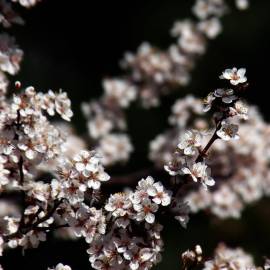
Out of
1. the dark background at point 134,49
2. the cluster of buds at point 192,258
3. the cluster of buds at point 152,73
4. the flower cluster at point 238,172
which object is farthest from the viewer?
the dark background at point 134,49

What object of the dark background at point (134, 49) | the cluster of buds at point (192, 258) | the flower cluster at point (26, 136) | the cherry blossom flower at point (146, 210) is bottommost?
the cluster of buds at point (192, 258)

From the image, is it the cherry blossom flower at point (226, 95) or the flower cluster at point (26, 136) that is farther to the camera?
the flower cluster at point (26, 136)

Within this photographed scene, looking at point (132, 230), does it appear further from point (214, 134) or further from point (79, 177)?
point (214, 134)

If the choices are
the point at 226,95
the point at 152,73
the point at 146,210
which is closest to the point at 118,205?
the point at 146,210

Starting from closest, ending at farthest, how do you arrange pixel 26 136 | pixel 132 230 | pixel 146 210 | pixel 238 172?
1. pixel 146 210
2. pixel 132 230
3. pixel 26 136
4. pixel 238 172

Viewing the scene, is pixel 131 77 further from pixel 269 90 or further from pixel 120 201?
pixel 269 90

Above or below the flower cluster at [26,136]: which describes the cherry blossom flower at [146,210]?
below

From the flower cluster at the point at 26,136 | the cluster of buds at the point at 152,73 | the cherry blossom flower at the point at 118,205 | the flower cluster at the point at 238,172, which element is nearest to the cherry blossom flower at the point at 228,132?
the cherry blossom flower at the point at 118,205

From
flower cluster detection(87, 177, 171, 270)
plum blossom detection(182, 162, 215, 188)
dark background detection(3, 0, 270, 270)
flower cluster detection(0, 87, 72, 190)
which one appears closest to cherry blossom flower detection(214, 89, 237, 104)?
plum blossom detection(182, 162, 215, 188)

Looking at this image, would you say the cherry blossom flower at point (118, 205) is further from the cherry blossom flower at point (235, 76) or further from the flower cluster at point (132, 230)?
the cherry blossom flower at point (235, 76)

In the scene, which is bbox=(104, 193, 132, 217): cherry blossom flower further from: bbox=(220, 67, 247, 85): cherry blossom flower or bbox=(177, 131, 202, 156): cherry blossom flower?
bbox=(220, 67, 247, 85): cherry blossom flower
